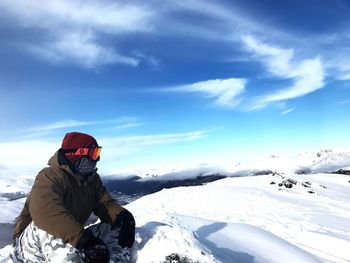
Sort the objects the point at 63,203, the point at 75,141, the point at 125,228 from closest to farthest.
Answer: the point at 63,203, the point at 75,141, the point at 125,228

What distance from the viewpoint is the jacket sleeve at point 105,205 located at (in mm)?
5684

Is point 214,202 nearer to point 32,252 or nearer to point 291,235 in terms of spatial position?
point 291,235

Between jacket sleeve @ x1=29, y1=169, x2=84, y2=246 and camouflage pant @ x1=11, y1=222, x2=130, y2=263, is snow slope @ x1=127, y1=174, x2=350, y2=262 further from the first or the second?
jacket sleeve @ x1=29, y1=169, x2=84, y2=246

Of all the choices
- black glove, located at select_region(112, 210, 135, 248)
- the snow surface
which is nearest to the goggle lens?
black glove, located at select_region(112, 210, 135, 248)

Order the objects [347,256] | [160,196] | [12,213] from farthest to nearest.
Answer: [12,213] < [160,196] < [347,256]

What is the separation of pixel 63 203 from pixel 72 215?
1.17ft

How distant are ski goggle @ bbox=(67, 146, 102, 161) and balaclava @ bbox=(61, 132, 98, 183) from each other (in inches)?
1.4

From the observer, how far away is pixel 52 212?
4.50 meters

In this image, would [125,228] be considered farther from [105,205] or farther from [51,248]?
[51,248]

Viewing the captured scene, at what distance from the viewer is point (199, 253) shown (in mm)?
5270

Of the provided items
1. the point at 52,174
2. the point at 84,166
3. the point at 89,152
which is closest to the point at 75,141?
the point at 89,152

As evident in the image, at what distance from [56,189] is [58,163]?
37cm

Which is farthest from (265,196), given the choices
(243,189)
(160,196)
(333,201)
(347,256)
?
(347,256)

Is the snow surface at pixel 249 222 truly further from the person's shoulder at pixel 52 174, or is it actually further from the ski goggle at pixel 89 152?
the person's shoulder at pixel 52 174
